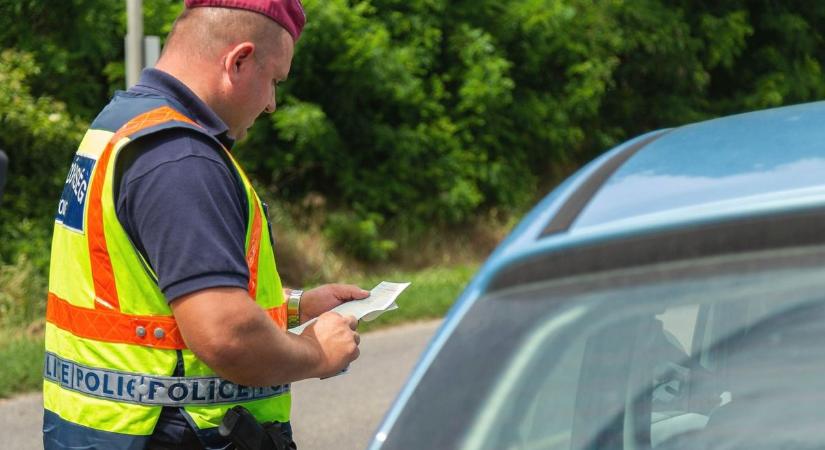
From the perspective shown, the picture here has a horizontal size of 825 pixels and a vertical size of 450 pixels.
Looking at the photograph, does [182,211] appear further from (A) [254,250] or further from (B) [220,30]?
(B) [220,30]

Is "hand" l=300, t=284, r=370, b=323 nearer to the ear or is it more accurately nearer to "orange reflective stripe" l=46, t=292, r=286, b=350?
"orange reflective stripe" l=46, t=292, r=286, b=350

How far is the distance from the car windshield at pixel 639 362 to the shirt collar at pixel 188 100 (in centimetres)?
84

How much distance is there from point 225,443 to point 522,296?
2.85 feet

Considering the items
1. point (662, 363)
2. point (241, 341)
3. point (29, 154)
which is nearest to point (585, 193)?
point (662, 363)

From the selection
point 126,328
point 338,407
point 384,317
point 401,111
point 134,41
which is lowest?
point 384,317

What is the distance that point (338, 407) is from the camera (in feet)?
22.6

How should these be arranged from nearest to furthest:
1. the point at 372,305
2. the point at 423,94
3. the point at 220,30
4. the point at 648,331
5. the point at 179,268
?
1. the point at 648,331
2. the point at 179,268
3. the point at 220,30
4. the point at 372,305
5. the point at 423,94

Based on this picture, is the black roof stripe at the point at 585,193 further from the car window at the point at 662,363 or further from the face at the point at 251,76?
the face at the point at 251,76

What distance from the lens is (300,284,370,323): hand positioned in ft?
9.06

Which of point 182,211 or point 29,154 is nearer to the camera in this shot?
point 182,211

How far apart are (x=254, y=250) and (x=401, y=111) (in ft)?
36.4

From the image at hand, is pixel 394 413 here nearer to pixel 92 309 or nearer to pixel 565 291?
pixel 565 291

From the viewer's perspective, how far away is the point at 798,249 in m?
1.50

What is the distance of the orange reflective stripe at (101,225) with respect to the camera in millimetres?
2154
